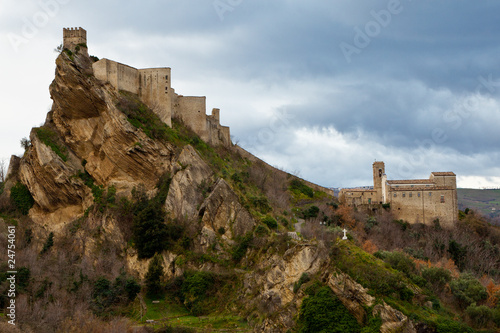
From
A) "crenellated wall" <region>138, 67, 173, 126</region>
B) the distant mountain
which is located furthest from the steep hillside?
the distant mountain

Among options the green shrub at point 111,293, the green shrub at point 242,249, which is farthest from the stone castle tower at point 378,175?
the green shrub at point 111,293

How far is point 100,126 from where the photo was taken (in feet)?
160

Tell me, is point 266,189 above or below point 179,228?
above

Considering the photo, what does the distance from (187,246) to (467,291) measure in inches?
851

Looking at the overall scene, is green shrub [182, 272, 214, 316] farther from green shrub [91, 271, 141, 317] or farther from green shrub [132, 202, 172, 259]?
green shrub [132, 202, 172, 259]

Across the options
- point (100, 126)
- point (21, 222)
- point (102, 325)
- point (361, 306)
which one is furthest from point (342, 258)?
point (21, 222)

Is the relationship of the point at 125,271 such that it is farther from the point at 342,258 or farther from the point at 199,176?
the point at 342,258

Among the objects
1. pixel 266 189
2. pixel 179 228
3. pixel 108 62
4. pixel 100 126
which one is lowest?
pixel 179 228

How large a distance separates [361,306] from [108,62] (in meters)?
31.6

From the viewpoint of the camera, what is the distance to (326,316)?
32.8 m

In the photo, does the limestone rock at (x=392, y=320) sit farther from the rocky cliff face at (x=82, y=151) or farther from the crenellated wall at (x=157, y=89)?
the crenellated wall at (x=157, y=89)

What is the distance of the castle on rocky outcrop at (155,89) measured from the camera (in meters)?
48.6

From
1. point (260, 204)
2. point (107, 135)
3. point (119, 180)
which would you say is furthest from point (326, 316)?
point (107, 135)

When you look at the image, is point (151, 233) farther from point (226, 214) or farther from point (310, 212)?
point (310, 212)
